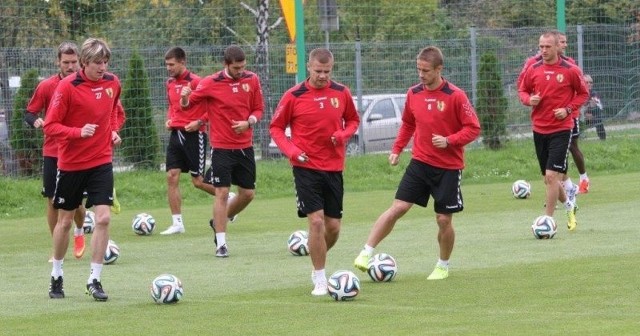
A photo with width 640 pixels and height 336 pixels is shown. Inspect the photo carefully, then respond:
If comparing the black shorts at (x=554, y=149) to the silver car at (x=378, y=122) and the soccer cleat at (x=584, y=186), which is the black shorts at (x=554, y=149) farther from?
the silver car at (x=378, y=122)

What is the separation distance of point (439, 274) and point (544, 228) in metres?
3.30

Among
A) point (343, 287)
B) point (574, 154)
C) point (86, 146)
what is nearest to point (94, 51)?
point (86, 146)

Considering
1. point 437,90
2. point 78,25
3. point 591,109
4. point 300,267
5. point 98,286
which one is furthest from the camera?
point 591,109

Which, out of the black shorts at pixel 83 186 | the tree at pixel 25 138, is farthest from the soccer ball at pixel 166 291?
the tree at pixel 25 138

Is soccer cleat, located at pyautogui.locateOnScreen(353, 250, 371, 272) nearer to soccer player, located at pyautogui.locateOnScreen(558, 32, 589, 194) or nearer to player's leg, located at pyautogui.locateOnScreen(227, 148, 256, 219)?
player's leg, located at pyautogui.locateOnScreen(227, 148, 256, 219)

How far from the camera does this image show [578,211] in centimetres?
1844

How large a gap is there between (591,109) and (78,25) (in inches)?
455

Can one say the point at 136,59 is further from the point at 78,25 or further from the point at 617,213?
the point at 617,213

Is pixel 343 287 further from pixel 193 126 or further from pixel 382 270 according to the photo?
pixel 193 126

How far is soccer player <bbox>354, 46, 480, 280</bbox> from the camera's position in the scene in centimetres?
1200

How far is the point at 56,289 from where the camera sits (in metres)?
11.5

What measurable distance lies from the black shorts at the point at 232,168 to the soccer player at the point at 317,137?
3350mm

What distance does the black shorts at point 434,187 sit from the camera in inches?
474

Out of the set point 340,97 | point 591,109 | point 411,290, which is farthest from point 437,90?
point 591,109
